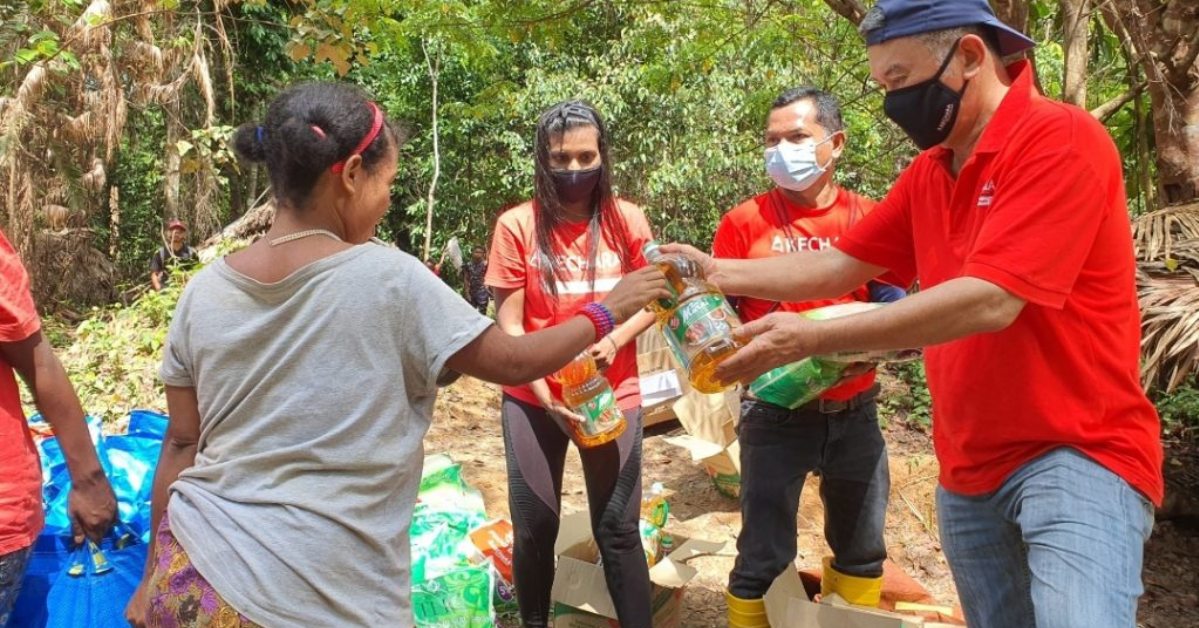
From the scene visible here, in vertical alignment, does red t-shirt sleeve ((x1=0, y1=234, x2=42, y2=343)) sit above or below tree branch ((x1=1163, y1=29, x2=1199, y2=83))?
below

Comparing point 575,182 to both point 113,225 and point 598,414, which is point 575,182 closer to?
point 598,414

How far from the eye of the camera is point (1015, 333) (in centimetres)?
192

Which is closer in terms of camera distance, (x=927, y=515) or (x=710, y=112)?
(x=927, y=515)

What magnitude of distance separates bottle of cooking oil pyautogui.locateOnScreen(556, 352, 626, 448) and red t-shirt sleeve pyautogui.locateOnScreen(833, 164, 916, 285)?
96 centimetres

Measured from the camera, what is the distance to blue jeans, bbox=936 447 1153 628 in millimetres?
1763

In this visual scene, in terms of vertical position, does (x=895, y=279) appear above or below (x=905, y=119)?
below

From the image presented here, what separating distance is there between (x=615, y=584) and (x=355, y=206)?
1851 mm

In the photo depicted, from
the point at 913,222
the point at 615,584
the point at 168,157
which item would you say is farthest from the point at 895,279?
the point at 168,157

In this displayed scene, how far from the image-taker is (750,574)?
3191 mm

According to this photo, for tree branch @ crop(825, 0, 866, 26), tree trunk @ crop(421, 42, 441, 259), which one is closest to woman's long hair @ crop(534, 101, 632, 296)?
tree branch @ crop(825, 0, 866, 26)

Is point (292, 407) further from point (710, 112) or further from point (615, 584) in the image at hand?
point (710, 112)

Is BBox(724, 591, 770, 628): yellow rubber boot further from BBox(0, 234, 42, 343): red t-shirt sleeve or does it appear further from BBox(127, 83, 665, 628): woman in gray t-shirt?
BBox(0, 234, 42, 343): red t-shirt sleeve

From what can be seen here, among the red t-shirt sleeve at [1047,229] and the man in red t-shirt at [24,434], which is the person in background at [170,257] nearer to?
the man in red t-shirt at [24,434]

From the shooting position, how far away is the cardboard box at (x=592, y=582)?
3453mm
